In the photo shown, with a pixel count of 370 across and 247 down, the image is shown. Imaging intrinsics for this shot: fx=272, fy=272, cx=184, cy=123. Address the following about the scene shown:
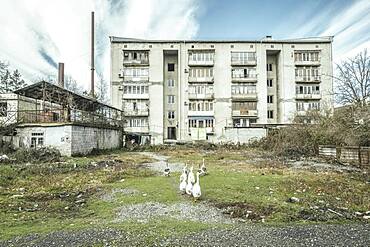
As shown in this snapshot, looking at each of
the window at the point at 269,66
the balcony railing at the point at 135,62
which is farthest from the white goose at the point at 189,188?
the window at the point at 269,66

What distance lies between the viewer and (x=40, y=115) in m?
26.9

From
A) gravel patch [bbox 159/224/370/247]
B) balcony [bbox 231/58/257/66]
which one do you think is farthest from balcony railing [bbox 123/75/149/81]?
gravel patch [bbox 159/224/370/247]

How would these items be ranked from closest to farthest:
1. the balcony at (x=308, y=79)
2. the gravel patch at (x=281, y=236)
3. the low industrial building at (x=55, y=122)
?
the gravel patch at (x=281, y=236)
the low industrial building at (x=55, y=122)
the balcony at (x=308, y=79)

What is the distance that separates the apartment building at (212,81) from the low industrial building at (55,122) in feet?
49.1

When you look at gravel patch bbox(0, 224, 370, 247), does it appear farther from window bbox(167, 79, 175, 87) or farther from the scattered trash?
window bbox(167, 79, 175, 87)

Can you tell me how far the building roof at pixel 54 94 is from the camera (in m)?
26.6

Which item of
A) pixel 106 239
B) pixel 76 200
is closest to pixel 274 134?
pixel 76 200

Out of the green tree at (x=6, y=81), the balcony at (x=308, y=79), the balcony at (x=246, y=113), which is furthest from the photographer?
the balcony at (x=308, y=79)

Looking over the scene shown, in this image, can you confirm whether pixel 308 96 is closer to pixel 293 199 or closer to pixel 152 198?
pixel 293 199

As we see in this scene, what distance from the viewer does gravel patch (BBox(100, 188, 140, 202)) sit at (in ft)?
33.0

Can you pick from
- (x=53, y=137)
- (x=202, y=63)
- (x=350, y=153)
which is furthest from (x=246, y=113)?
(x=53, y=137)

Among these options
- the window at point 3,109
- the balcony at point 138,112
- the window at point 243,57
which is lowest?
the window at point 3,109

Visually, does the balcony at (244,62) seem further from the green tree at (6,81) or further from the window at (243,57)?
the green tree at (6,81)

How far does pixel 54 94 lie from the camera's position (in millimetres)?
28906
